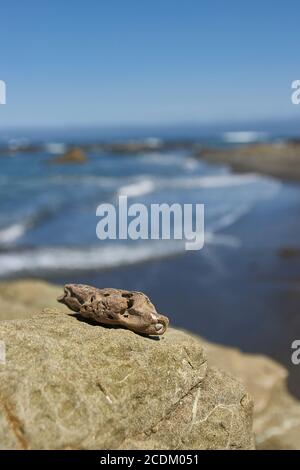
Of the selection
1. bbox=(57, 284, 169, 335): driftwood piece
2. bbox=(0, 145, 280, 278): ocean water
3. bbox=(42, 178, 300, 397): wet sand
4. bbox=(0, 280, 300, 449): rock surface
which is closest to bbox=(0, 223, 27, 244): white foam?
bbox=(0, 145, 280, 278): ocean water

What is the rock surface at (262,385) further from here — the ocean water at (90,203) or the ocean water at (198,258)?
the ocean water at (90,203)

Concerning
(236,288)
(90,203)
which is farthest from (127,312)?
(90,203)

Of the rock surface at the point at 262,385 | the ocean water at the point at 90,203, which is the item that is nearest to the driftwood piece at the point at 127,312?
the rock surface at the point at 262,385

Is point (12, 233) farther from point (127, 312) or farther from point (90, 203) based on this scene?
point (127, 312)

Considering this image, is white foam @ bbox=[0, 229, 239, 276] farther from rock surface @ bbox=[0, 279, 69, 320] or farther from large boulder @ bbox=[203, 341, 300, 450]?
large boulder @ bbox=[203, 341, 300, 450]

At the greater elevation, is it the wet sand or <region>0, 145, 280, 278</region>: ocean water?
<region>0, 145, 280, 278</region>: ocean water

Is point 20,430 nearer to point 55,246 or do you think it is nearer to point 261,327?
point 261,327
